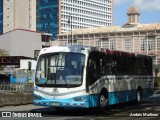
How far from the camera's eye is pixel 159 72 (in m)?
115

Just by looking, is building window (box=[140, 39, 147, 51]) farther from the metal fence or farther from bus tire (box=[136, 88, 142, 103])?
bus tire (box=[136, 88, 142, 103])

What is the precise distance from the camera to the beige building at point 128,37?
5458 inches

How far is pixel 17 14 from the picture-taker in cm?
18438

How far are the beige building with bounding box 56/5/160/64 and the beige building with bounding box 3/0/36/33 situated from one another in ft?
109

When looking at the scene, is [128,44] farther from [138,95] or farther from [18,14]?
[138,95]

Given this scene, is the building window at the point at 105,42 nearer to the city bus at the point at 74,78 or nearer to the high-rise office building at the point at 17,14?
the high-rise office building at the point at 17,14

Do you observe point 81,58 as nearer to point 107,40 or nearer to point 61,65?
point 61,65

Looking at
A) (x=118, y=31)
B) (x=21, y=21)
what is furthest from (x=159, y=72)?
(x=21, y=21)

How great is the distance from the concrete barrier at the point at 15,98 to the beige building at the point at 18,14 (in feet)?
525

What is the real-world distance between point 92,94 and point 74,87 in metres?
1.03

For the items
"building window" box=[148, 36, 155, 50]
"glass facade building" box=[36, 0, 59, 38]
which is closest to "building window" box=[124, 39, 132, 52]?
"building window" box=[148, 36, 155, 50]

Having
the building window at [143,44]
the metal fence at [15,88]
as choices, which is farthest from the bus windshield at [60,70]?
the building window at [143,44]

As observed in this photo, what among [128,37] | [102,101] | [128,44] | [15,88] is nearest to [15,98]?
[15,88]

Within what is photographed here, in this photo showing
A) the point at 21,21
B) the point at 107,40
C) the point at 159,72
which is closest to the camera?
the point at 159,72
